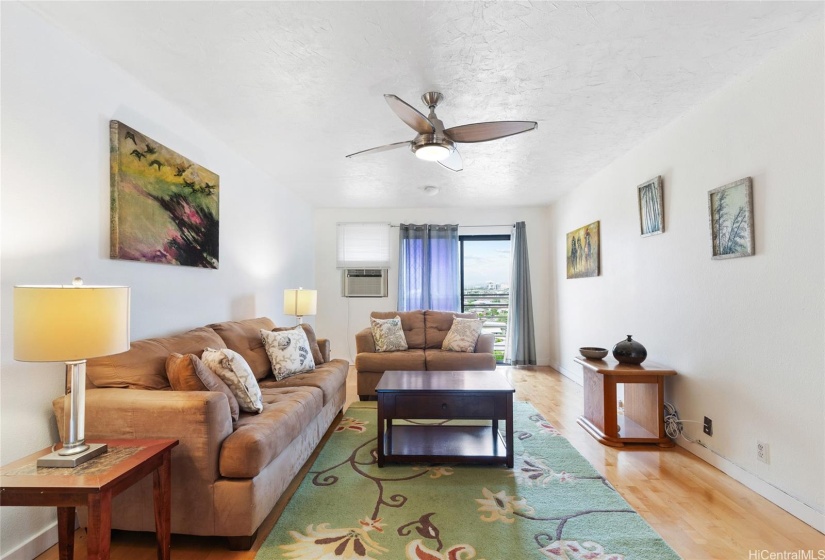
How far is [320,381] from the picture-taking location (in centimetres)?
290

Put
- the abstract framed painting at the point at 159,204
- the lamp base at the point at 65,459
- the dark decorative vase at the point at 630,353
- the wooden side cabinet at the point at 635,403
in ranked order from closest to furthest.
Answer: the lamp base at the point at 65,459 < the abstract framed painting at the point at 159,204 < the wooden side cabinet at the point at 635,403 < the dark decorative vase at the point at 630,353

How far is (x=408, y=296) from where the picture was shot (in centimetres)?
584

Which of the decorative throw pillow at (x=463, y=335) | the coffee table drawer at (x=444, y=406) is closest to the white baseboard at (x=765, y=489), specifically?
the coffee table drawer at (x=444, y=406)

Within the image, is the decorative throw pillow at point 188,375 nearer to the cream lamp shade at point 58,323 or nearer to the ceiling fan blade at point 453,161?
the cream lamp shade at point 58,323

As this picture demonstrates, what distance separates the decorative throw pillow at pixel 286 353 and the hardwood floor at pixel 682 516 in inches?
30.2

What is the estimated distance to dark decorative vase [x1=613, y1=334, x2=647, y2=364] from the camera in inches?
114

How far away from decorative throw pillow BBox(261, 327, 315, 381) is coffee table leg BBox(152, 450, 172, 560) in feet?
4.78

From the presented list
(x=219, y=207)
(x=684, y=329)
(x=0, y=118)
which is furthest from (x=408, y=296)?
(x=0, y=118)

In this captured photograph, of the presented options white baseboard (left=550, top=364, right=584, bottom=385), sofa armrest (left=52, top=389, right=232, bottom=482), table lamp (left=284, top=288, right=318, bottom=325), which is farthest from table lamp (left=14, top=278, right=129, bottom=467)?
white baseboard (left=550, top=364, right=584, bottom=385)

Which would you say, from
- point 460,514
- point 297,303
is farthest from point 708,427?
point 297,303

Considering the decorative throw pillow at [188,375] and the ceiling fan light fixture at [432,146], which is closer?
the decorative throw pillow at [188,375]

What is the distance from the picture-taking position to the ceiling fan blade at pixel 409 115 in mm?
1977

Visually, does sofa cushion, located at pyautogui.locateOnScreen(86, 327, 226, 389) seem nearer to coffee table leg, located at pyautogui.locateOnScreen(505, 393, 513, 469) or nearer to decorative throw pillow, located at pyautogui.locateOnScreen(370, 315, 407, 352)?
coffee table leg, located at pyautogui.locateOnScreen(505, 393, 513, 469)

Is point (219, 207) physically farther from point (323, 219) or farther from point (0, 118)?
point (323, 219)
